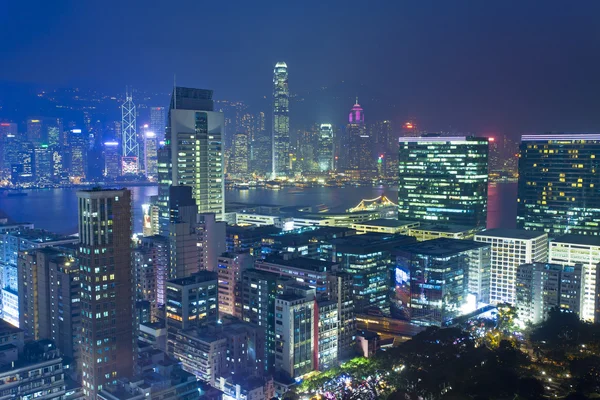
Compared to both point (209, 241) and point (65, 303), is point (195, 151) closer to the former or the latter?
point (209, 241)

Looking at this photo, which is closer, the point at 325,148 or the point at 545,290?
the point at 545,290

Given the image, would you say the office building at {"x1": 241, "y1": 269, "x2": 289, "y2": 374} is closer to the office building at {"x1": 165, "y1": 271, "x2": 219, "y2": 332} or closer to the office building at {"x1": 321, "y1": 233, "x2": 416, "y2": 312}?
the office building at {"x1": 165, "y1": 271, "x2": 219, "y2": 332}

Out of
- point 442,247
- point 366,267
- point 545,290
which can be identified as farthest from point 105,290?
point 545,290

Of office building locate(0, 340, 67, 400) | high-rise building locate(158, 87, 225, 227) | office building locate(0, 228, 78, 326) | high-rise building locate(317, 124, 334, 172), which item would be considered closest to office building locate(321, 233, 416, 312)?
high-rise building locate(158, 87, 225, 227)

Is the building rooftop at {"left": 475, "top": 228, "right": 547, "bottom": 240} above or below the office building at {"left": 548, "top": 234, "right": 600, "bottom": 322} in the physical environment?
above

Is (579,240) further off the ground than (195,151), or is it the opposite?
(195,151)

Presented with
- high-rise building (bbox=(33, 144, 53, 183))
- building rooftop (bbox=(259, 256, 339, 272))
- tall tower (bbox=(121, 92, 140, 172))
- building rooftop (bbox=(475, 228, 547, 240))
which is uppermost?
tall tower (bbox=(121, 92, 140, 172))

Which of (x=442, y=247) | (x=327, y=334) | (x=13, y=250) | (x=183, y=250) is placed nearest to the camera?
(x=327, y=334)
